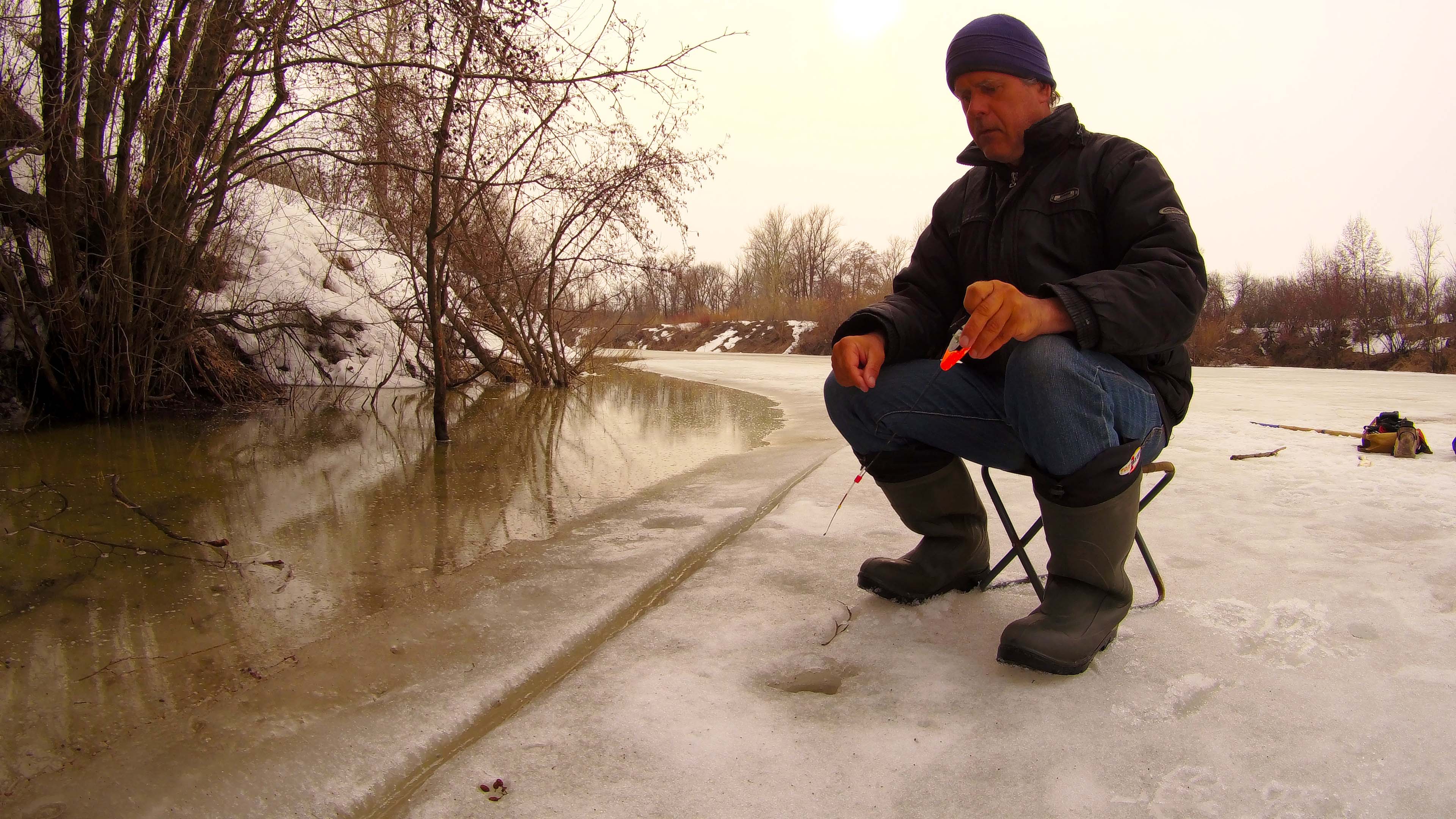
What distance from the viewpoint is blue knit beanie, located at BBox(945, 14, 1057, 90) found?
74.0 inches

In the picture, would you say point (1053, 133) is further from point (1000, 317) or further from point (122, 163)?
point (122, 163)

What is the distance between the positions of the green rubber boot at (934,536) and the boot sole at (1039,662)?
15.7 inches

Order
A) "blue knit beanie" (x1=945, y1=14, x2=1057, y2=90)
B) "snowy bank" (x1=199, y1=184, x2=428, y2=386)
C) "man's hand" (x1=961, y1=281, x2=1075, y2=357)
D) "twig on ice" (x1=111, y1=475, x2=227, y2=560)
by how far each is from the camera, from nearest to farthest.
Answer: "man's hand" (x1=961, y1=281, x2=1075, y2=357) < "blue knit beanie" (x1=945, y1=14, x2=1057, y2=90) < "twig on ice" (x1=111, y1=475, x2=227, y2=560) < "snowy bank" (x1=199, y1=184, x2=428, y2=386)

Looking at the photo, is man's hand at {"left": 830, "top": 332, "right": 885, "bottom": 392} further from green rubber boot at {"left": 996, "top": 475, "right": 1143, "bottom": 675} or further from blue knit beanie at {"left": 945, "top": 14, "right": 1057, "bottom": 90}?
blue knit beanie at {"left": 945, "top": 14, "right": 1057, "bottom": 90}

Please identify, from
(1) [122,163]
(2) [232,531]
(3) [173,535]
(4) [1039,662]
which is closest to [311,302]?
(1) [122,163]

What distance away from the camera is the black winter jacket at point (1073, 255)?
1638mm

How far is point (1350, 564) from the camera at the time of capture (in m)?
2.31

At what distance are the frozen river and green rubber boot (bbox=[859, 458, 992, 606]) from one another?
0.06 meters

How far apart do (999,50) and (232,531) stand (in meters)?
2.77

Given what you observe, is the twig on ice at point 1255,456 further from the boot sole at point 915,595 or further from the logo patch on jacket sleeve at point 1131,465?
the logo patch on jacket sleeve at point 1131,465

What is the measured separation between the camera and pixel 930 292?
2.21 meters

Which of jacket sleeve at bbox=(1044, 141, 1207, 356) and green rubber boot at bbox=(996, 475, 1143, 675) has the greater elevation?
jacket sleeve at bbox=(1044, 141, 1207, 356)

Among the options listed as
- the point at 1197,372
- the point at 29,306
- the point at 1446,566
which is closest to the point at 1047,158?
the point at 1446,566

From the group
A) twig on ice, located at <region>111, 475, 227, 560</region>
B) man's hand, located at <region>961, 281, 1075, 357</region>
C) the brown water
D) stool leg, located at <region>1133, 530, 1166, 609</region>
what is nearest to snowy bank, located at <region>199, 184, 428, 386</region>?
the brown water
